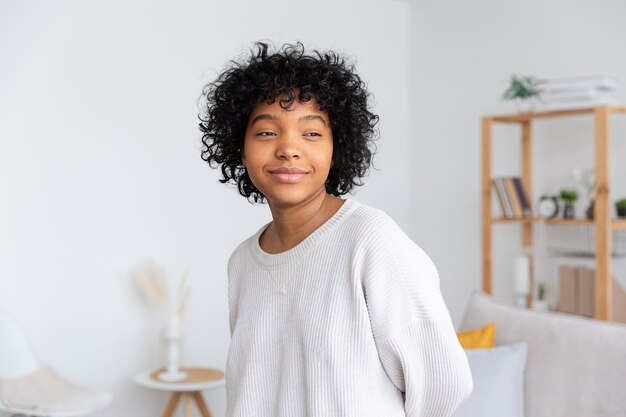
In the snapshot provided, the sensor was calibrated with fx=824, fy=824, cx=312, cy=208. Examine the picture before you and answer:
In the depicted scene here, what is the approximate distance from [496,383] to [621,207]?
1338 millimetres

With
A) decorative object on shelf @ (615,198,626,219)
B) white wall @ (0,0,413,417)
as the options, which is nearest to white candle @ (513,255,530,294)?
decorative object on shelf @ (615,198,626,219)

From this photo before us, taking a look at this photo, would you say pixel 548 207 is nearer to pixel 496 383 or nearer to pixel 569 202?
pixel 569 202

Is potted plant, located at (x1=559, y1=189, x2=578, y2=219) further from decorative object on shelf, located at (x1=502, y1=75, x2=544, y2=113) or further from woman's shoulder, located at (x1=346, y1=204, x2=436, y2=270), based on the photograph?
woman's shoulder, located at (x1=346, y1=204, x2=436, y2=270)

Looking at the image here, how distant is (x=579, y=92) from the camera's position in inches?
136

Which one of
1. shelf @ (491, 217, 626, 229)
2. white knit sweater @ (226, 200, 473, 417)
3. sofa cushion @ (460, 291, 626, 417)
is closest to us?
white knit sweater @ (226, 200, 473, 417)

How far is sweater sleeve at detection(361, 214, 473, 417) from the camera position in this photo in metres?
1.23

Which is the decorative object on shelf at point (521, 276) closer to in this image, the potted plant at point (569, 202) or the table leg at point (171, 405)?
the potted plant at point (569, 202)

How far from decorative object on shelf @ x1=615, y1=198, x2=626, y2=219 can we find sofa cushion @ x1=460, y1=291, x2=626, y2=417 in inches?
39.6

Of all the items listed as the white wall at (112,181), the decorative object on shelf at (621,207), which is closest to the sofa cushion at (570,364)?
the decorative object on shelf at (621,207)

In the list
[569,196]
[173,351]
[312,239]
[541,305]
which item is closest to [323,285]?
[312,239]

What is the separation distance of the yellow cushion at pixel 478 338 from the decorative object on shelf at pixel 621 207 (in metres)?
1.10

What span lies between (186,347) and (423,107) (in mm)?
1919

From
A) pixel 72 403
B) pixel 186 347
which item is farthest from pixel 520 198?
pixel 72 403

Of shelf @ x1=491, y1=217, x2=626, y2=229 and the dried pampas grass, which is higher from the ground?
shelf @ x1=491, y1=217, x2=626, y2=229
